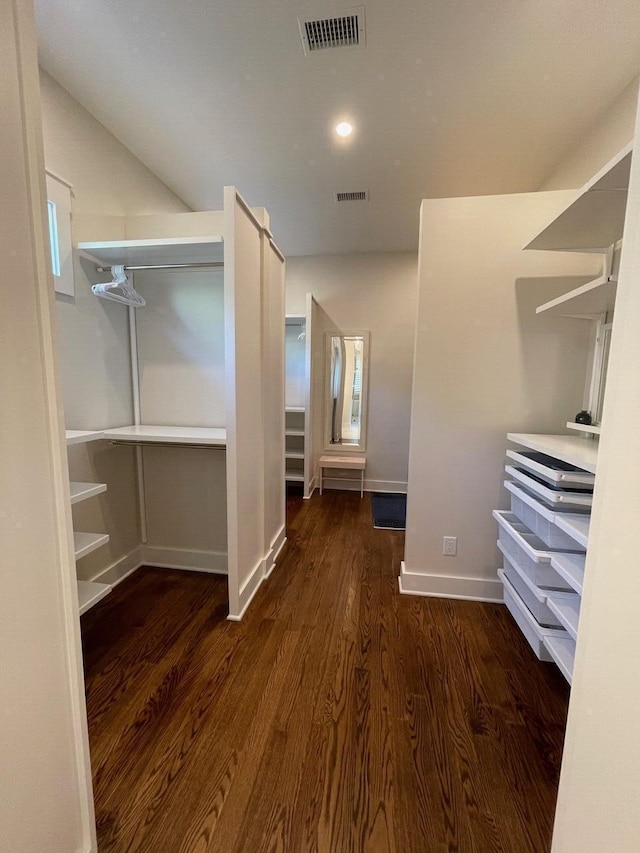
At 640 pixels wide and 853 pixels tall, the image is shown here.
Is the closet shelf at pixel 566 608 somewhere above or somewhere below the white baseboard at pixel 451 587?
above

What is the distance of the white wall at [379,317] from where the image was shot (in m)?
4.30

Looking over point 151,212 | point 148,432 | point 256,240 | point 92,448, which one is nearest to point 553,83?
point 256,240

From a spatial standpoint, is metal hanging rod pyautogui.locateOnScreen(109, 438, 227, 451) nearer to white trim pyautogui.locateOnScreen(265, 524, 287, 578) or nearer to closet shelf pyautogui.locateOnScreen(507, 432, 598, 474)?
white trim pyautogui.locateOnScreen(265, 524, 287, 578)

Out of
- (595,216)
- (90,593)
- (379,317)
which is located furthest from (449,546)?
(379,317)

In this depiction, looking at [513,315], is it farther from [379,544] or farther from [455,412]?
[379,544]

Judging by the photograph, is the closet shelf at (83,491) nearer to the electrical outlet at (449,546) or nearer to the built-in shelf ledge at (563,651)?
the electrical outlet at (449,546)

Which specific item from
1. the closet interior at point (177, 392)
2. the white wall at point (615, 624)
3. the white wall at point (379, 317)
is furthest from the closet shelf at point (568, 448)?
the white wall at point (379, 317)

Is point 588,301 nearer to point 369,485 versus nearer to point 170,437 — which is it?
point 170,437

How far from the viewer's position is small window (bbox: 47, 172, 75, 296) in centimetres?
183

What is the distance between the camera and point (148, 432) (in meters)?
2.12

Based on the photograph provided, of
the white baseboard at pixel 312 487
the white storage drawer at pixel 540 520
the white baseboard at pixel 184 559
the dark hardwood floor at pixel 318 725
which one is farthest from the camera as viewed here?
the white baseboard at pixel 312 487

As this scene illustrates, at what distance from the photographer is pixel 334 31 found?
1622mm

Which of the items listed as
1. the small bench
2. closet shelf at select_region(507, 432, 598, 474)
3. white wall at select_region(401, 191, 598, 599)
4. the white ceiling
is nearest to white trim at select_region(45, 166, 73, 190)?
the white ceiling

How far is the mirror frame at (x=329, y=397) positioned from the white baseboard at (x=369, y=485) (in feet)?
1.31
